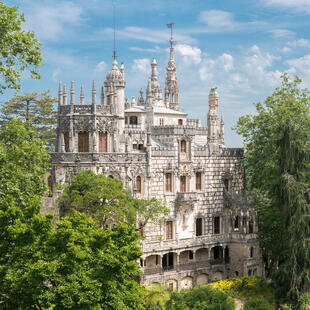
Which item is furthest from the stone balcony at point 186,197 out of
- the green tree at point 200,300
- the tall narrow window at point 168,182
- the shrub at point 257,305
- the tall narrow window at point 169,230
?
the green tree at point 200,300

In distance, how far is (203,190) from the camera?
2089 inches

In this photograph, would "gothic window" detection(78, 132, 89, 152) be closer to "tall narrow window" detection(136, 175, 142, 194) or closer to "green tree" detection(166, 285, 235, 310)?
"tall narrow window" detection(136, 175, 142, 194)

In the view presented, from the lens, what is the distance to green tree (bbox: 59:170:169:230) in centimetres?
4016

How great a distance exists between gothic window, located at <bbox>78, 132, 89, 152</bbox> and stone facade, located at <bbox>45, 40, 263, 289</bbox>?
0.23 feet

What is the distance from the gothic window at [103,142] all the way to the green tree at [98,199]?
5.41 meters

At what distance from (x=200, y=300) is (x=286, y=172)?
14413 millimetres

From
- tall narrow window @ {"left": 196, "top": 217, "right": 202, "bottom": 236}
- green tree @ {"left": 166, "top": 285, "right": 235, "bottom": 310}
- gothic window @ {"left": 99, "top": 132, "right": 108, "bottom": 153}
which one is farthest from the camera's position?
tall narrow window @ {"left": 196, "top": 217, "right": 202, "bottom": 236}

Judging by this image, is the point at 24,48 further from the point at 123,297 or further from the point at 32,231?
the point at 123,297

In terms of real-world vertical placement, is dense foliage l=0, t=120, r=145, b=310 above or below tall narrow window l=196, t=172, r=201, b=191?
Answer: below

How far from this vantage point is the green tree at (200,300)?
117 feet

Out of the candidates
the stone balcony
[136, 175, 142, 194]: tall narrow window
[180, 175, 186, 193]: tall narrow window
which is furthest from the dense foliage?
[180, 175, 186, 193]: tall narrow window

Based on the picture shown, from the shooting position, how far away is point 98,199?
40.7m

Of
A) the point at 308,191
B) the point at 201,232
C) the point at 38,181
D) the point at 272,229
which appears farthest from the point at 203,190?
the point at 38,181

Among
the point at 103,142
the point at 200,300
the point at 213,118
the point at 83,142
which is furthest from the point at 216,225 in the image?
the point at 200,300
